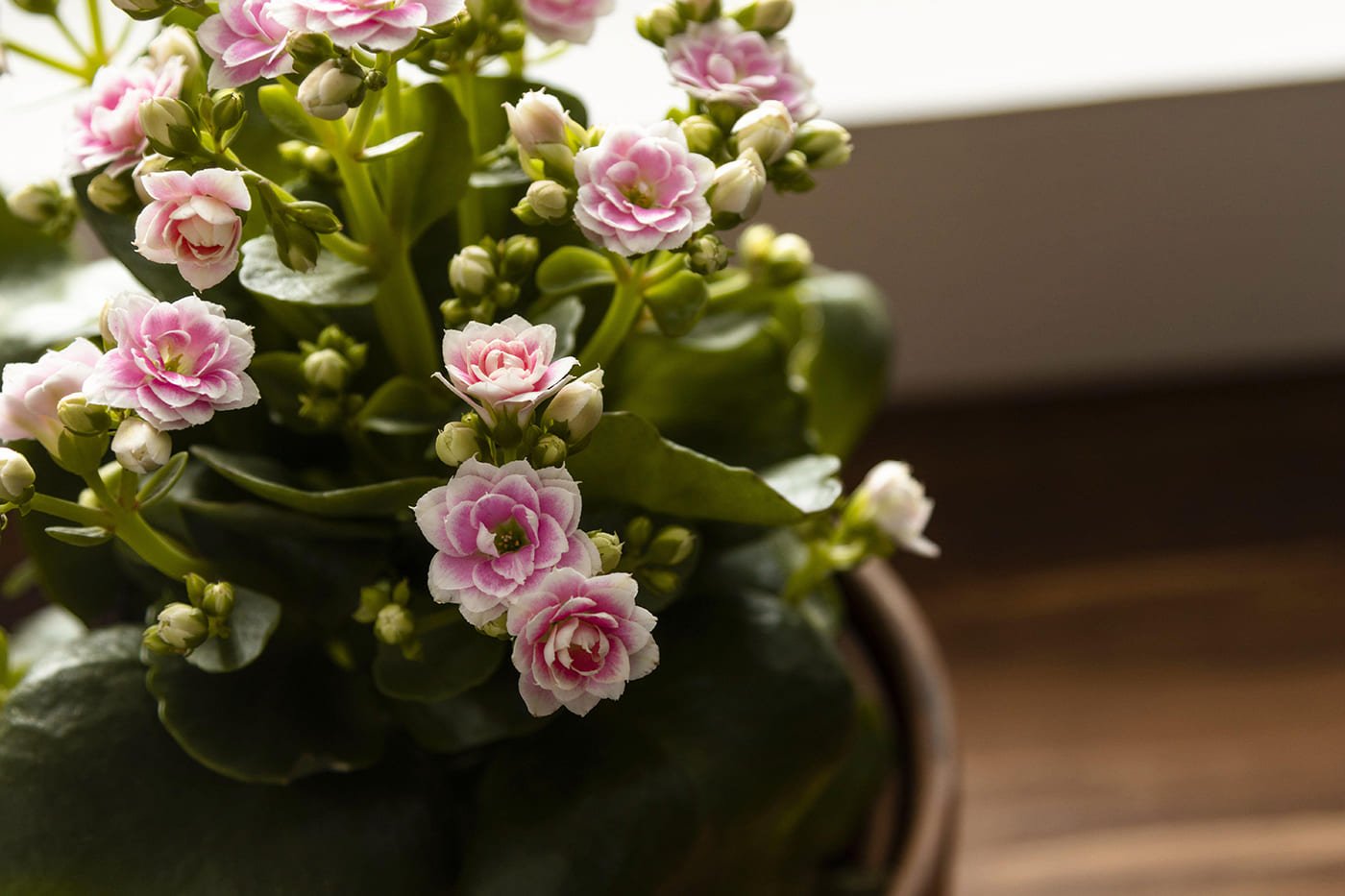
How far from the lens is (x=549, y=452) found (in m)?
0.36

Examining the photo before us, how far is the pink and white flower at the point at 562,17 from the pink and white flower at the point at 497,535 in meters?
0.16

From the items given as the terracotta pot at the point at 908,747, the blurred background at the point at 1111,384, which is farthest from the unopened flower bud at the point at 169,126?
the blurred background at the point at 1111,384

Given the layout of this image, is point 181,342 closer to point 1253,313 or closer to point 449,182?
point 449,182

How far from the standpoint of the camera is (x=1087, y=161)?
0.89 meters

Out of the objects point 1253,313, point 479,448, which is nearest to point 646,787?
point 479,448

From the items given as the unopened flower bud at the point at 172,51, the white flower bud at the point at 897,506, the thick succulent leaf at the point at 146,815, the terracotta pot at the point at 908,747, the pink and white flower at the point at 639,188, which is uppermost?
the pink and white flower at the point at 639,188

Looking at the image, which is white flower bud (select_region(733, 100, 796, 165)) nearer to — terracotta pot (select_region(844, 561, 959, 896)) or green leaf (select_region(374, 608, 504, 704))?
green leaf (select_region(374, 608, 504, 704))

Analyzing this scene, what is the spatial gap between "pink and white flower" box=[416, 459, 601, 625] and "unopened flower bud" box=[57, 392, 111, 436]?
9 centimetres

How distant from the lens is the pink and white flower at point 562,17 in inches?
16.7

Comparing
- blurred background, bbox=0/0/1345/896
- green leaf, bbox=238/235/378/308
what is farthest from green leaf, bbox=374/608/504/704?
blurred background, bbox=0/0/1345/896

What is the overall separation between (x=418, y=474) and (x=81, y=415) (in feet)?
0.45

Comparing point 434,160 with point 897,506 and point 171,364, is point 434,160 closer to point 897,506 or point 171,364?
point 171,364

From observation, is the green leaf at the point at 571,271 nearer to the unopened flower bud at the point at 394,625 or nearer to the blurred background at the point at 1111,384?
the unopened flower bud at the point at 394,625

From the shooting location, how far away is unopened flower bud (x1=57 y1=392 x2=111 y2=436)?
36 centimetres
